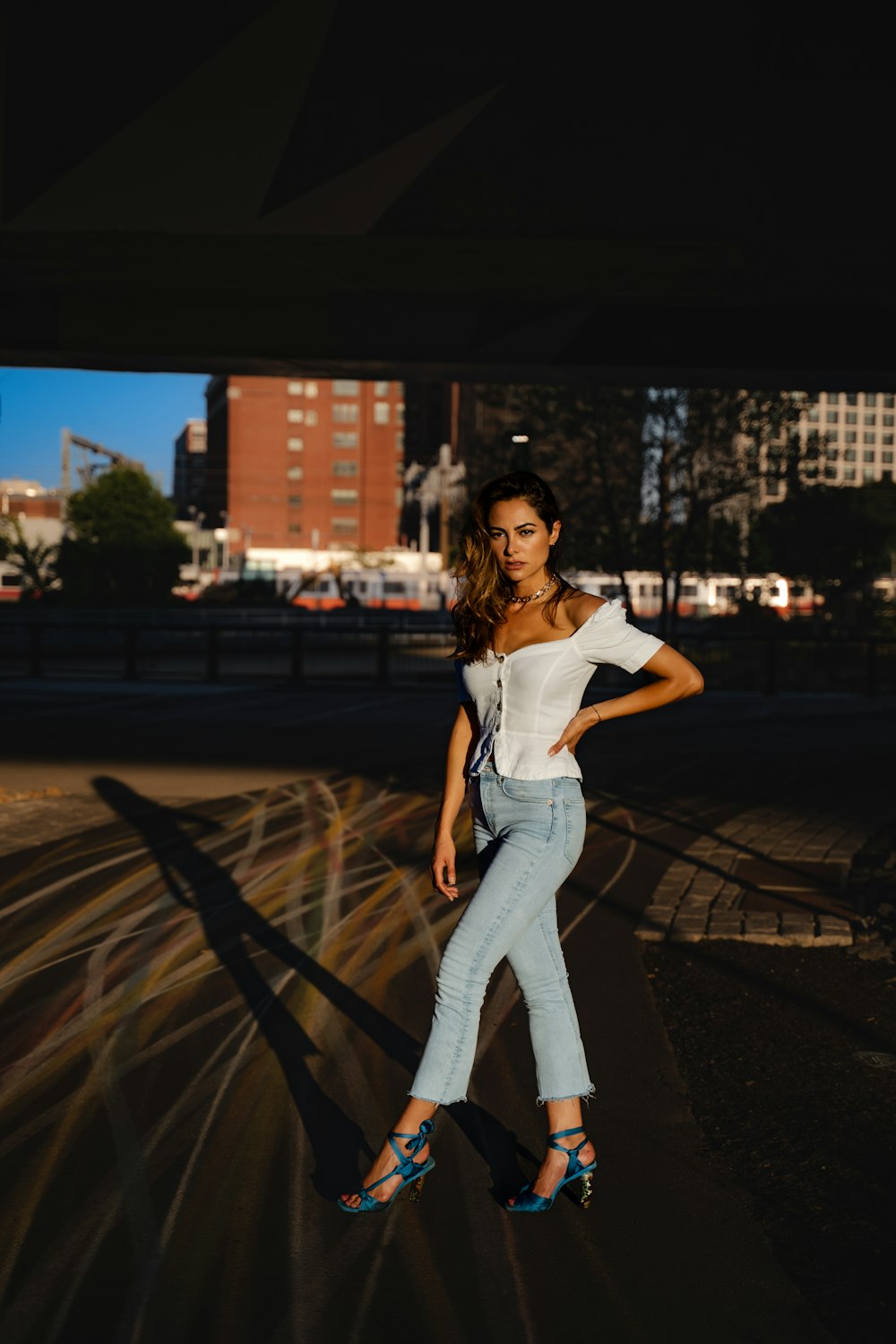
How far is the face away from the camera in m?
3.65

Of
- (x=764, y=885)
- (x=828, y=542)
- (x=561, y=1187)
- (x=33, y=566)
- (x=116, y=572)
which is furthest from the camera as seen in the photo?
(x=33, y=566)

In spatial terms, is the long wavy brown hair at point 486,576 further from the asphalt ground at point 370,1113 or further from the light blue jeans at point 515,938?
the asphalt ground at point 370,1113

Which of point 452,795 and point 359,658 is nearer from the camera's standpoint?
point 452,795

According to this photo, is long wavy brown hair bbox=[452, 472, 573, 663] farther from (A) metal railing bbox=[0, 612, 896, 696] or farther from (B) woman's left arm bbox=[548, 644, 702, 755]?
(A) metal railing bbox=[0, 612, 896, 696]

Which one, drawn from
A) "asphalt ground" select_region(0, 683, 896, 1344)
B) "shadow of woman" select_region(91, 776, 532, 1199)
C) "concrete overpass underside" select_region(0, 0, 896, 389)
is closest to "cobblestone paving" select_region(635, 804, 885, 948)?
"asphalt ground" select_region(0, 683, 896, 1344)

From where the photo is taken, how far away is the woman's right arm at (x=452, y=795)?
3814 millimetres

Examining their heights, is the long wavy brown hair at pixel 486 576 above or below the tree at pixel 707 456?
below

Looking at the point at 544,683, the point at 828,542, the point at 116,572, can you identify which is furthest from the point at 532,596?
the point at 116,572

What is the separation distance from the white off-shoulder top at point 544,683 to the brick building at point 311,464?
124698mm

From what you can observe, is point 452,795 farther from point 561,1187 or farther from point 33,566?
point 33,566

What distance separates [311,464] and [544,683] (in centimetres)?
12885

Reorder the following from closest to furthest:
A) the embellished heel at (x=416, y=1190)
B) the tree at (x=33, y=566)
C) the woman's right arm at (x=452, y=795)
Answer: the embellished heel at (x=416, y=1190) < the woman's right arm at (x=452, y=795) < the tree at (x=33, y=566)

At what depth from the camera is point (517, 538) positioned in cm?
365

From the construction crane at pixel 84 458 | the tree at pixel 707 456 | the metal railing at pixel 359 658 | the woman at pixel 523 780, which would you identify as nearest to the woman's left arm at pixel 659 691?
the woman at pixel 523 780
